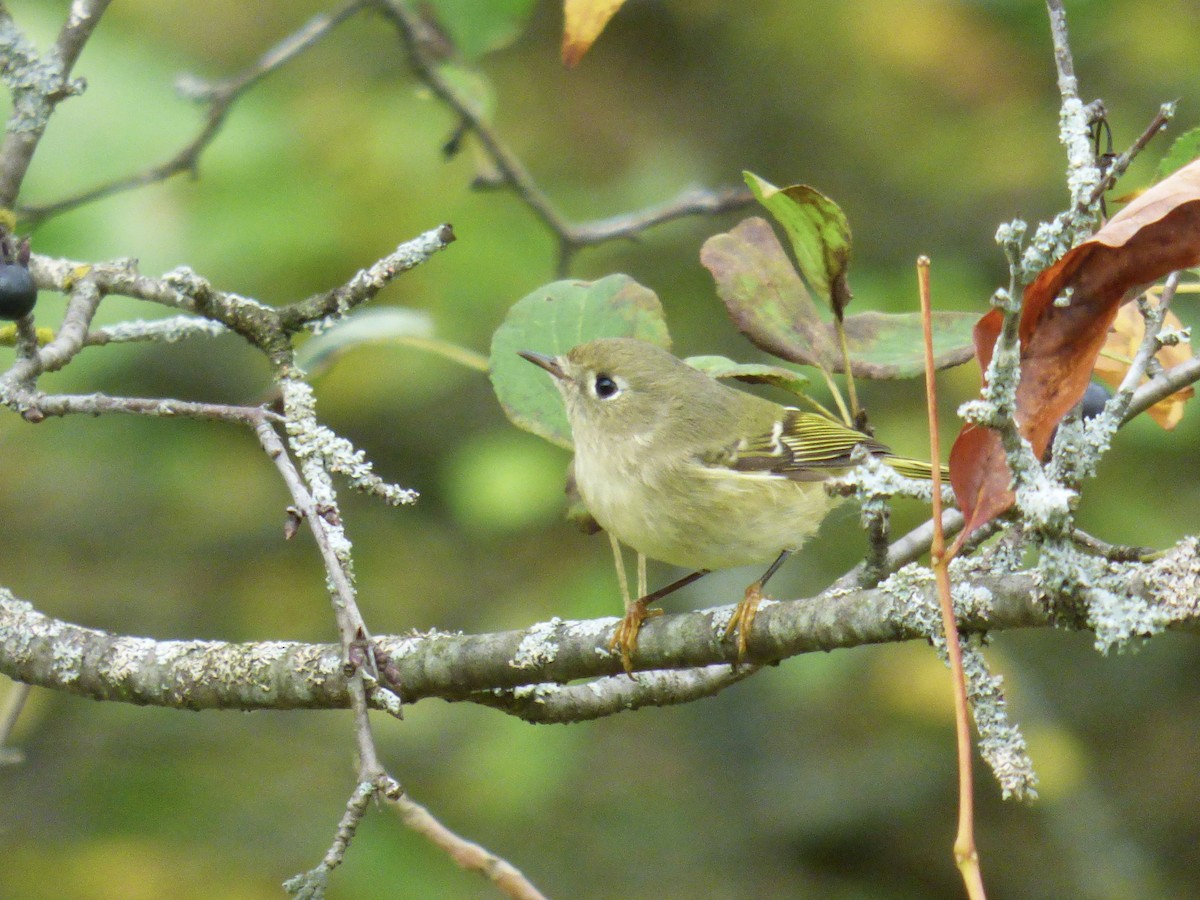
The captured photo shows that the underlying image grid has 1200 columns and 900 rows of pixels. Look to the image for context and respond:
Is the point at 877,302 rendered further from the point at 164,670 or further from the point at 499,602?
the point at 164,670

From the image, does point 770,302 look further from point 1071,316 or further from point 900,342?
point 1071,316

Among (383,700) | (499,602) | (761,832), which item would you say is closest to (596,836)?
(761,832)

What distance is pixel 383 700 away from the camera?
1.30 m

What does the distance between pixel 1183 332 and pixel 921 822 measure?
3.59 m

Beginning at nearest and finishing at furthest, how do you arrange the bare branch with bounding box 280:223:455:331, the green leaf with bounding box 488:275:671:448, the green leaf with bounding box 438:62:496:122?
the bare branch with bounding box 280:223:455:331 < the green leaf with bounding box 488:275:671:448 < the green leaf with bounding box 438:62:496:122

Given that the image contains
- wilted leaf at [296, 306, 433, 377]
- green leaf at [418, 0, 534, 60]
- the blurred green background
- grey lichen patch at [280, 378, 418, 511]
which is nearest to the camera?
grey lichen patch at [280, 378, 418, 511]

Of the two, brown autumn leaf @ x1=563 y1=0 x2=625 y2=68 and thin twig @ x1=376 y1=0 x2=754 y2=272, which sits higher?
brown autumn leaf @ x1=563 y1=0 x2=625 y2=68

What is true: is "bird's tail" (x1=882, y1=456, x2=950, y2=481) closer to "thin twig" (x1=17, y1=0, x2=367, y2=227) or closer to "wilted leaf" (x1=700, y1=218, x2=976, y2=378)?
"wilted leaf" (x1=700, y1=218, x2=976, y2=378)

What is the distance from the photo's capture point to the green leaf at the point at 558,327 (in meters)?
2.01

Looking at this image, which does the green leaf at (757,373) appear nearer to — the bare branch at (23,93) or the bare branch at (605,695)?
the bare branch at (605,695)

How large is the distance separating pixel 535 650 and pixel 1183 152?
107 centimetres

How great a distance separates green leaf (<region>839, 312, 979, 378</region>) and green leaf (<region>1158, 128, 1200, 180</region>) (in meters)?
0.32

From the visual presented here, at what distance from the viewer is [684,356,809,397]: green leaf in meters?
1.80

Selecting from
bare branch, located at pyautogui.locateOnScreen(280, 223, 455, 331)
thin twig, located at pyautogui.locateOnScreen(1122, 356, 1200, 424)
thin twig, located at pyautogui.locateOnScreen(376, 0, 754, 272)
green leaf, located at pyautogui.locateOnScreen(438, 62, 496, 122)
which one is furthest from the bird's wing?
bare branch, located at pyautogui.locateOnScreen(280, 223, 455, 331)
